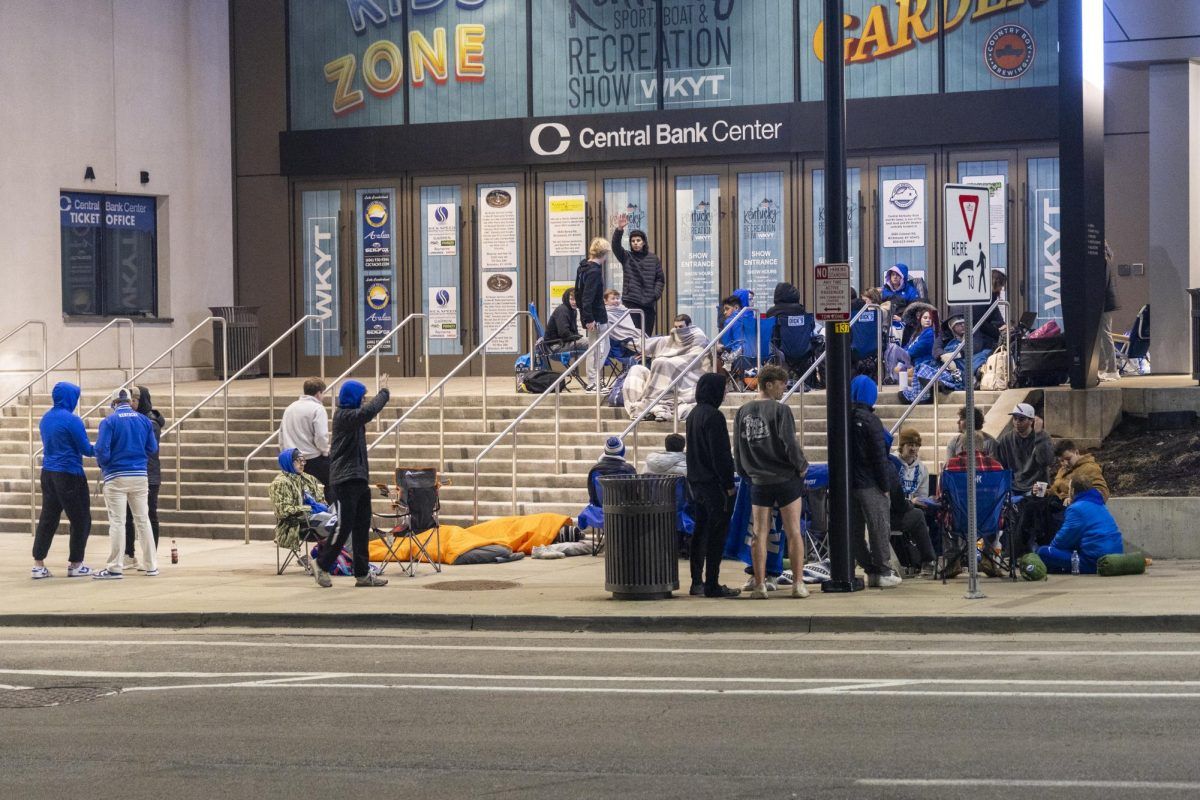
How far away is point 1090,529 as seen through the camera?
14695mm

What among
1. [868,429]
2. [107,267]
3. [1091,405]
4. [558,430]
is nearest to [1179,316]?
[1091,405]

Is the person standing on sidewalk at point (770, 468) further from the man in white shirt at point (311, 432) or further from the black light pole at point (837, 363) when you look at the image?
the man in white shirt at point (311, 432)

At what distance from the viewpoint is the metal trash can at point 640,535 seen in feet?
44.4

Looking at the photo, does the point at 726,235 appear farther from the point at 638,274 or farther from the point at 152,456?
the point at 152,456

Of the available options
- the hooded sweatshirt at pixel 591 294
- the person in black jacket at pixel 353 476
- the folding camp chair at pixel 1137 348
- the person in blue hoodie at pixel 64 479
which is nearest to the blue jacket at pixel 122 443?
the person in blue hoodie at pixel 64 479

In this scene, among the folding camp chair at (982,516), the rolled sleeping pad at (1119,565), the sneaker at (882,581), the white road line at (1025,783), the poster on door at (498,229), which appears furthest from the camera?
the poster on door at (498,229)

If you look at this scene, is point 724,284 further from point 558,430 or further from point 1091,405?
point 1091,405

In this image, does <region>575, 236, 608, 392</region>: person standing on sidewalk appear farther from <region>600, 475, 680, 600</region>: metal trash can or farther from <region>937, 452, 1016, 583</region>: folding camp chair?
<region>600, 475, 680, 600</region>: metal trash can

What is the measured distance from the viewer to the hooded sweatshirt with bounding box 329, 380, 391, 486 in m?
14.9

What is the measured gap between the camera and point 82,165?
26688 millimetres

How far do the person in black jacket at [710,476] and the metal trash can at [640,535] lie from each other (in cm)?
23

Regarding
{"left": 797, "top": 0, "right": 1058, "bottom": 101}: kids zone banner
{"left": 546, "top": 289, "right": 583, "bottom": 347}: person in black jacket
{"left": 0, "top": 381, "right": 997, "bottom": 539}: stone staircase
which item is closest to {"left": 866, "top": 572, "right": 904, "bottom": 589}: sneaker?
{"left": 0, "top": 381, "right": 997, "bottom": 539}: stone staircase

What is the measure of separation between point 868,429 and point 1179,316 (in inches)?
426

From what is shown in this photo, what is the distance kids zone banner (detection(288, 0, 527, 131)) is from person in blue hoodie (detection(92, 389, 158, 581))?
510 inches
